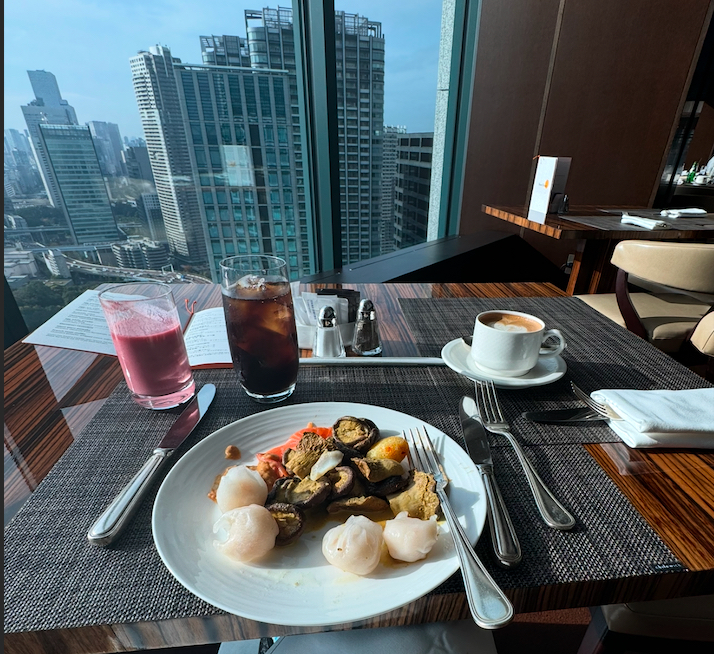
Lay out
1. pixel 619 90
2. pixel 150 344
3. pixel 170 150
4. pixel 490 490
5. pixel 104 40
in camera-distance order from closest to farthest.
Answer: pixel 490 490
pixel 150 344
pixel 104 40
pixel 170 150
pixel 619 90

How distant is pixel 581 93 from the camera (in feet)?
9.94

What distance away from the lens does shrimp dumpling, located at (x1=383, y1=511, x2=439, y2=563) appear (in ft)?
1.25

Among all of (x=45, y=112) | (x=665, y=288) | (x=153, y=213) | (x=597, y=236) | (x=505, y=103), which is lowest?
(x=665, y=288)

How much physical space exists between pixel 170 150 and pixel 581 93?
298 cm

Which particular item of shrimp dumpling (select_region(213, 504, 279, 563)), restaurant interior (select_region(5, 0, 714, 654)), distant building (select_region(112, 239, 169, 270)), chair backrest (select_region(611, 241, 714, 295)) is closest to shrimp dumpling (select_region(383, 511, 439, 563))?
shrimp dumpling (select_region(213, 504, 279, 563))

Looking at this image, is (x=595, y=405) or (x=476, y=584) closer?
(x=476, y=584)

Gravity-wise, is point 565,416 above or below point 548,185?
below

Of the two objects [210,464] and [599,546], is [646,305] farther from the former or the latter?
[210,464]

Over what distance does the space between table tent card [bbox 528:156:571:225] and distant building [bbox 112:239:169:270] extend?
1848mm

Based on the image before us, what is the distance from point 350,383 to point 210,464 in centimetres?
29

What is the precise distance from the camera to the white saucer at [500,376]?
2.22 ft

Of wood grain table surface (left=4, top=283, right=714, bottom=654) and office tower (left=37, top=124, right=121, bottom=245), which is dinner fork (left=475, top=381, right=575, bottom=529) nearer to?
wood grain table surface (left=4, top=283, right=714, bottom=654)

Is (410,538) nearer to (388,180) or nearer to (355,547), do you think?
(355,547)

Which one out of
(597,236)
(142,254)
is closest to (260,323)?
(142,254)
